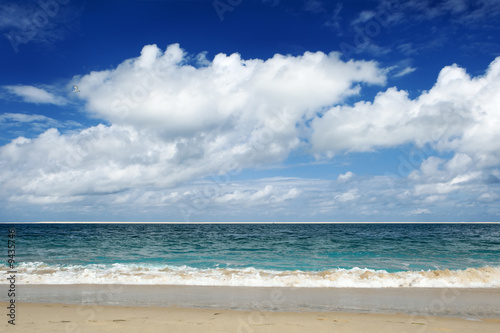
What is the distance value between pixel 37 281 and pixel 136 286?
5218 millimetres

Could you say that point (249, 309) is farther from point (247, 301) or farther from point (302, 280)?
point (302, 280)

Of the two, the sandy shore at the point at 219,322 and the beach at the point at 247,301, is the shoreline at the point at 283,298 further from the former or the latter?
the sandy shore at the point at 219,322

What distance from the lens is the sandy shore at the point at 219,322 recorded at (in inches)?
301

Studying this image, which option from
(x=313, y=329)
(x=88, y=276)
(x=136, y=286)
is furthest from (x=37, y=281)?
(x=313, y=329)

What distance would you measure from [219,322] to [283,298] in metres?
3.58

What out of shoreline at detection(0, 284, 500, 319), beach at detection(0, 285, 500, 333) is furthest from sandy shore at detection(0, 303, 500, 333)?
shoreline at detection(0, 284, 500, 319)

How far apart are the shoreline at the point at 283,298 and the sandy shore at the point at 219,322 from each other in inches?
27.5

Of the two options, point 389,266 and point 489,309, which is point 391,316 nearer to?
point 489,309

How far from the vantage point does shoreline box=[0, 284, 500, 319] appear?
9688 millimetres

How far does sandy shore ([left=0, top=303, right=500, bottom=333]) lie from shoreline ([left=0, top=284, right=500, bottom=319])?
698 mm

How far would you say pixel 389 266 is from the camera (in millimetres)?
20125

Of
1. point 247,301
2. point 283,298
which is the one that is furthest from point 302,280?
point 247,301

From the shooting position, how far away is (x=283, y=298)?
11086 millimetres

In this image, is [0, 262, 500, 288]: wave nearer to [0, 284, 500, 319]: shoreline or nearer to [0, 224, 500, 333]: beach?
[0, 224, 500, 333]: beach
